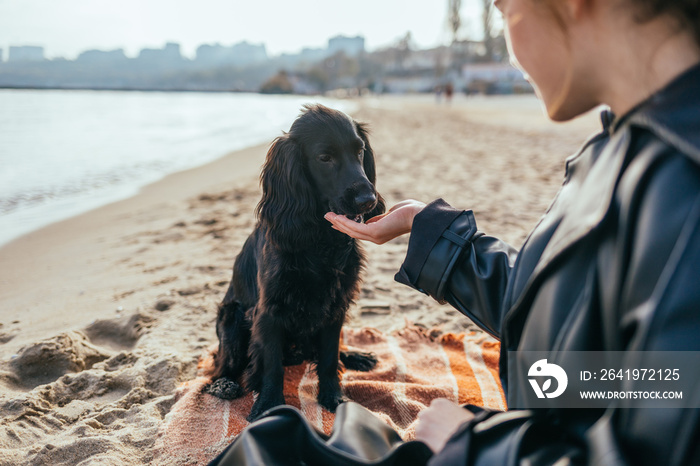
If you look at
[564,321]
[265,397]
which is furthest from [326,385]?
[564,321]

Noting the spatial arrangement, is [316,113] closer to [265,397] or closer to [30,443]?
[265,397]

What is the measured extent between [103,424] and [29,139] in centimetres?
1445

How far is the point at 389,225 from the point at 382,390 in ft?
2.98

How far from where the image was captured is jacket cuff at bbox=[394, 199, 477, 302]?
1689mm

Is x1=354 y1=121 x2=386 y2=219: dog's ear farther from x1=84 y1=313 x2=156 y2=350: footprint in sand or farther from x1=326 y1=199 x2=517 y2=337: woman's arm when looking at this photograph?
x1=84 y1=313 x2=156 y2=350: footprint in sand

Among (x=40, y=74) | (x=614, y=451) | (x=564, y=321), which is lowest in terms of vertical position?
(x=614, y=451)

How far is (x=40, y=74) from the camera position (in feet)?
236

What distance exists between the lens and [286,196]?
2.40 metres

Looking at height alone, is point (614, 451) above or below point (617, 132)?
below

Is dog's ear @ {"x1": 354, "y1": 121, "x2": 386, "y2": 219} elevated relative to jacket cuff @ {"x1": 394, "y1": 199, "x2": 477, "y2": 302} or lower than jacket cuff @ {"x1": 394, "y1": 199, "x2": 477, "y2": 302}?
elevated

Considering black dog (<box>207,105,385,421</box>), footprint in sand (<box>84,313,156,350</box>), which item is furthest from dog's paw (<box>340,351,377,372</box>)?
footprint in sand (<box>84,313,156,350</box>)

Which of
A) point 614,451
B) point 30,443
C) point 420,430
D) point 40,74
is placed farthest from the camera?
point 40,74

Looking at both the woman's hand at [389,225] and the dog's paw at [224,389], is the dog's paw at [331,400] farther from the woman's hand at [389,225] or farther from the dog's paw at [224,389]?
the woman's hand at [389,225]

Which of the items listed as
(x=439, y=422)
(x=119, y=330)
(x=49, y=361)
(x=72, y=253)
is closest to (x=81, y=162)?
(x=72, y=253)
